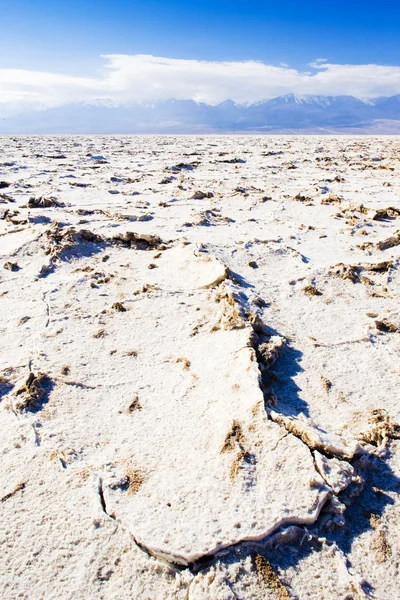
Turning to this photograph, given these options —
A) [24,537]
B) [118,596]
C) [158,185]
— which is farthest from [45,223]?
[118,596]

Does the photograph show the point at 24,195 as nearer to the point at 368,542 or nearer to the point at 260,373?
the point at 260,373

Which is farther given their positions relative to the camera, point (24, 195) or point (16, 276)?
point (24, 195)

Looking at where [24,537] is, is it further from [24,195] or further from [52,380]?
[24,195]

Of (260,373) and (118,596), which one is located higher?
(260,373)

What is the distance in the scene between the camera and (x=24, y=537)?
1.69 metres

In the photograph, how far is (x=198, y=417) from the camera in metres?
2.27

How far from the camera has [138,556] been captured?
160 cm

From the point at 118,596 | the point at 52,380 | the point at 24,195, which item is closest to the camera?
the point at 118,596

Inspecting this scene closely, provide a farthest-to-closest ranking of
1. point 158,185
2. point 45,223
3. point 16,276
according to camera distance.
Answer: point 158,185, point 45,223, point 16,276

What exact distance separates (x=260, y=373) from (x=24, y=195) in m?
7.36

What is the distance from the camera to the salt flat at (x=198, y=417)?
5.18ft

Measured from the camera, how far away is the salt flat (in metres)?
1.58

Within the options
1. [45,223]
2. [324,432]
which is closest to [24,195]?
[45,223]

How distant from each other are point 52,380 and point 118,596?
142 centimetres
